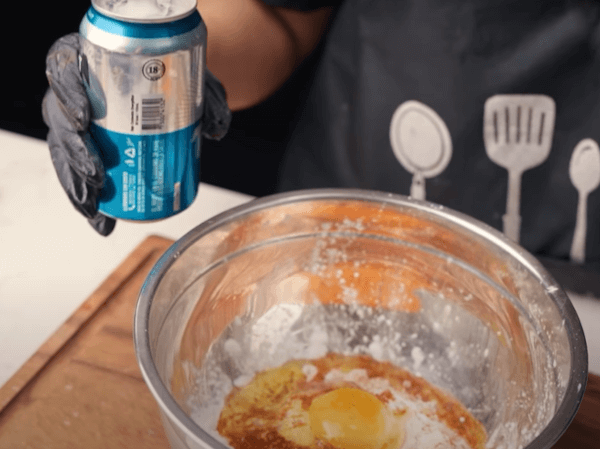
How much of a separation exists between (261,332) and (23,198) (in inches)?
20.4

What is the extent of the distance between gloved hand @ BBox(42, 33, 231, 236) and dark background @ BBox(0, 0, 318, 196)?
1295mm

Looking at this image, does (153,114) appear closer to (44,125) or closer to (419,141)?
(419,141)

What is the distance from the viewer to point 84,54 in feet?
2.31

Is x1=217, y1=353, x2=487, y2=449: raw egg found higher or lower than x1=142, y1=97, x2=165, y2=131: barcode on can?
lower

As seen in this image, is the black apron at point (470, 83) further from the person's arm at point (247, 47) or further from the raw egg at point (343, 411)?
the raw egg at point (343, 411)

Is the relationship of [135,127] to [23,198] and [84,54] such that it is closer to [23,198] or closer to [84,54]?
[84,54]

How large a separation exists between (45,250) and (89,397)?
12.3 inches

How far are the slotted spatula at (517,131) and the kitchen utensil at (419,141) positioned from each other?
8 centimetres

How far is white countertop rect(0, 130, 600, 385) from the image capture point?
938 millimetres

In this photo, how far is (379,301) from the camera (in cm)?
91

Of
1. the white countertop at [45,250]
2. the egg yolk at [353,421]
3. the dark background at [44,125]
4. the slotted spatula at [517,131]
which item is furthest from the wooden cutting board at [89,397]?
the dark background at [44,125]

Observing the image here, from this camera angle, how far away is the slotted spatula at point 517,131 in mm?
1168

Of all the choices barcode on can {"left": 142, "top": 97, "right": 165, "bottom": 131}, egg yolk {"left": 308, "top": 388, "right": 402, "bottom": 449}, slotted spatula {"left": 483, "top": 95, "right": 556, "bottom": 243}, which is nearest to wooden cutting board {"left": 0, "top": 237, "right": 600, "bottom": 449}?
egg yolk {"left": 308, "top": 388, "right": 402, "bottom": 449}

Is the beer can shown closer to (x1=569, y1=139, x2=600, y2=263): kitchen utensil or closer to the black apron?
the black apron
